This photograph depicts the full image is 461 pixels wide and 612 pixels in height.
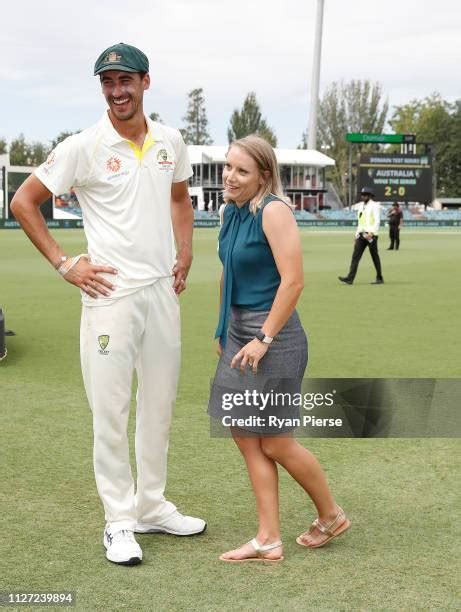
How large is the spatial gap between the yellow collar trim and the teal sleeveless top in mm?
440

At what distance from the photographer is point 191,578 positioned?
385 centimetres

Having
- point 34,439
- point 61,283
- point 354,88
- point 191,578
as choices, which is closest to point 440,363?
point 34,439

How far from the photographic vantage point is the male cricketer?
4.01m

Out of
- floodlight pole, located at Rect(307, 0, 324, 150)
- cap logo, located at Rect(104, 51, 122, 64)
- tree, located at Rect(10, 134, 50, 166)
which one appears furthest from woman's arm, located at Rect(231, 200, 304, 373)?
tree, located at Rect(10, 134, 50, 166)

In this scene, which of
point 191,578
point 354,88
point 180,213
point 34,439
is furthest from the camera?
point 354,88

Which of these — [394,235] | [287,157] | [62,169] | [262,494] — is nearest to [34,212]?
[62,169]

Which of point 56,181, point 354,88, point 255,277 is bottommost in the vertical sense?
point 255,277

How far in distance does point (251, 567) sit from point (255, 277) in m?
1.22

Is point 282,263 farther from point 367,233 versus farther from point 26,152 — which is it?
point 26,152

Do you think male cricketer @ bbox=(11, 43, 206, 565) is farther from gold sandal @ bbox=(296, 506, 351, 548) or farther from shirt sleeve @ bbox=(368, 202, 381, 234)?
shirt sleeve @ bbox=(368, 202, 381, 234)

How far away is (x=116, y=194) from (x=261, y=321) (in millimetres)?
819

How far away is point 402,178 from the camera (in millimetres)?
61969

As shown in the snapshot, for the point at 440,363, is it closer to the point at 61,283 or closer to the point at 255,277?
the point at 255,277
